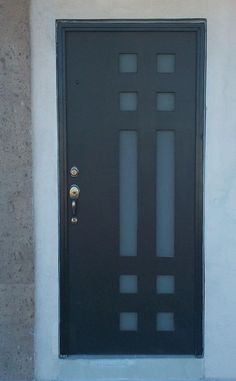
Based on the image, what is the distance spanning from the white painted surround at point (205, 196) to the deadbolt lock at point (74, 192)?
0.37ft

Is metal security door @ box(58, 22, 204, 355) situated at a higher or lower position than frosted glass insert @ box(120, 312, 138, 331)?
higher

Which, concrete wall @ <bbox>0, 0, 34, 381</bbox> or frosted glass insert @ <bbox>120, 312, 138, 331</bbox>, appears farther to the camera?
frosted glass insert @ <bbox>120, 312, 138, 331</bbox>

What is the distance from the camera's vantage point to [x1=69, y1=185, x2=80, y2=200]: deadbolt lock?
4562 mm

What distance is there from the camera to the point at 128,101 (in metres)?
4.57

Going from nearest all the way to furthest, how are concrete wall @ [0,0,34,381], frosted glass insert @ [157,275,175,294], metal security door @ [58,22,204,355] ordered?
concrete wall @ [0,0,34,381] → metal security door @ [58,22,204,355] → frosted glass insert @ [157,275,175,294]

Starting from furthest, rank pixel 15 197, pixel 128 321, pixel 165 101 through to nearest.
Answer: pixel 128 321
pixel 165 101
pixel 15 197

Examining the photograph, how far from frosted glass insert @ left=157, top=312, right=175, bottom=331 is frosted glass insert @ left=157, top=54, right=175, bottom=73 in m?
1.67

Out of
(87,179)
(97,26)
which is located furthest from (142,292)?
(97,26)

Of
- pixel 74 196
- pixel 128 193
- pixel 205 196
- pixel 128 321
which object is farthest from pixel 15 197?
pixel 205 196

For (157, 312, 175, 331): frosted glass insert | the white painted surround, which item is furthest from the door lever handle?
(157, 312, 175, 331): frosted glass insert

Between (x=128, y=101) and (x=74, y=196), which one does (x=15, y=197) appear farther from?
(x=128, y=101)

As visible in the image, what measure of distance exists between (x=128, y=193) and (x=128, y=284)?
63 cm

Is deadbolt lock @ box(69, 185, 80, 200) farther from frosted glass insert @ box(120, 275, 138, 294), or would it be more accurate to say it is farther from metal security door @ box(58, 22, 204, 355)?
frosted glass insert @ box(120, 275, 138, 294)

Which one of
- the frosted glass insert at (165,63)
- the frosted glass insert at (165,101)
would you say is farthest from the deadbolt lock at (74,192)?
the frosted glass insert at (165,63)
